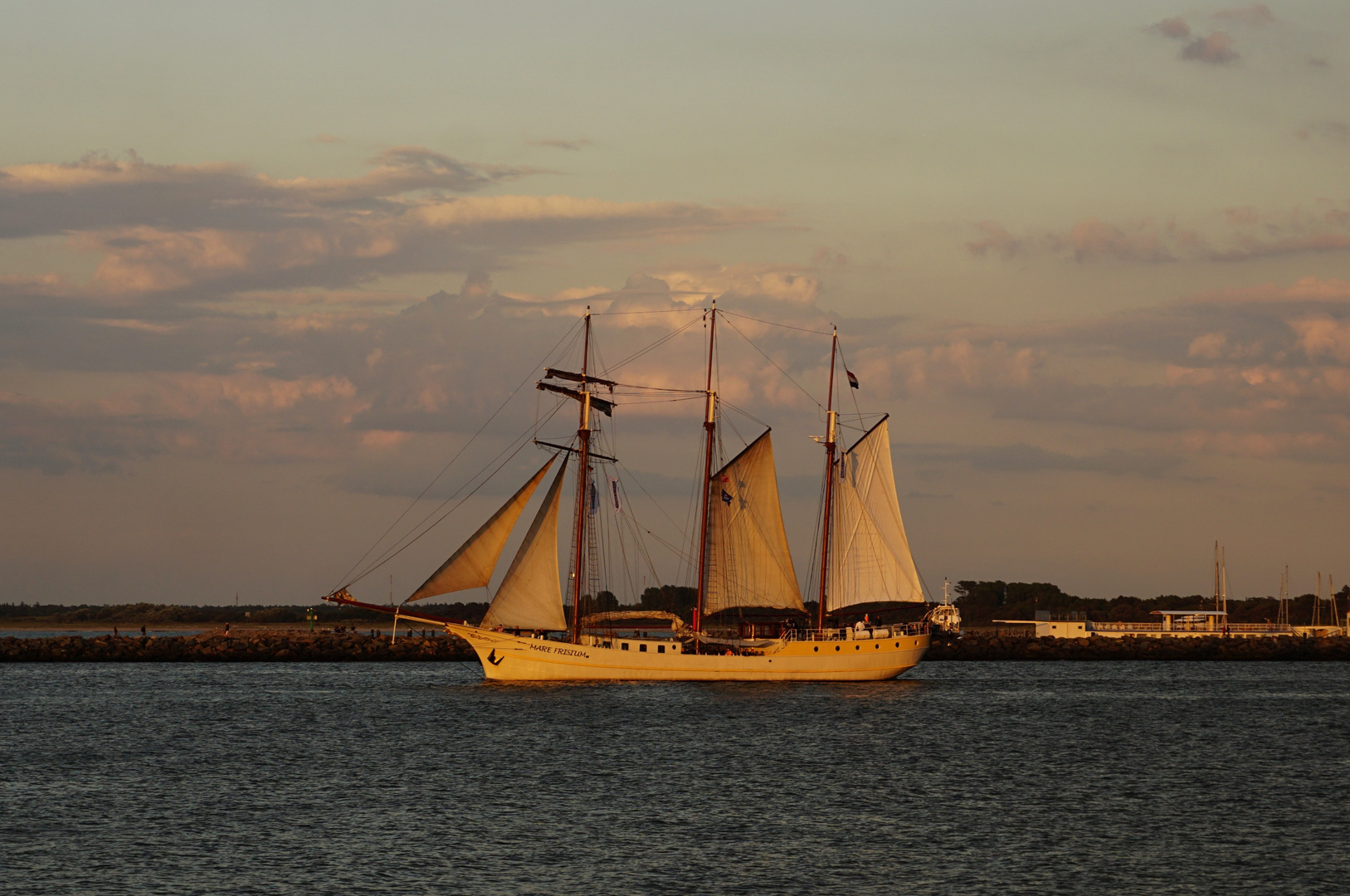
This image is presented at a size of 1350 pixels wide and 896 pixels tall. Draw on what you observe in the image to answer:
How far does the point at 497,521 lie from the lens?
70500 millimetres

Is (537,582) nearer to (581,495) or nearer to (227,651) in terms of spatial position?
(581,495)

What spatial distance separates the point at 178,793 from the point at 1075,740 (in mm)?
34549

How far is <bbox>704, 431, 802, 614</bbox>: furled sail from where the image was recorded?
3088 inches

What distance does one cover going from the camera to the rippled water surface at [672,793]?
31.7m

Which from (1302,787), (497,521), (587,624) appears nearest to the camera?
(1302,787)

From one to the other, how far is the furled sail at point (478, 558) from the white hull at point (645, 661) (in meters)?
6.80

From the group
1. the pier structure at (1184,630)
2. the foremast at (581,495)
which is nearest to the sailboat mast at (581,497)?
the foremast at (581,495)

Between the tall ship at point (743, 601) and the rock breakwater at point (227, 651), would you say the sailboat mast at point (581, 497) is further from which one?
the rock breakwater at point (227, 651)

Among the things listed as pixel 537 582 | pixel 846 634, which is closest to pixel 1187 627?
pixel 846 634

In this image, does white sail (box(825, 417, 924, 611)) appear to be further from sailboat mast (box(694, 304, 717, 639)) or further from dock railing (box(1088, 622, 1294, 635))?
dock railing (box(1088, 622, 1294, 635))

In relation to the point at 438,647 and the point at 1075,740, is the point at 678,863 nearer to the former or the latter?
the point at 1075,740

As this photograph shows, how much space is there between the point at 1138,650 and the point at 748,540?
221ft

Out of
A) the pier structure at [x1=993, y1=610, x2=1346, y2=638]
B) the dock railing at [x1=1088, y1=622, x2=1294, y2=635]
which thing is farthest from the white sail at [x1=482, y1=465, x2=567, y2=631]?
the dock railing at [x1=1088, y1=622, x2=1294, y2=635]

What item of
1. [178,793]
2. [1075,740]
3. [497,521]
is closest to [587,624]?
[497,521]
